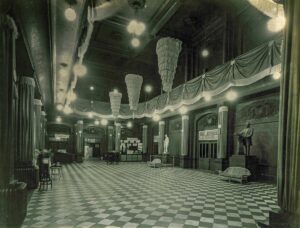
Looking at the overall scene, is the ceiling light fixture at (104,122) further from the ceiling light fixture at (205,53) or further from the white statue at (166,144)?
the ceiling light fixture at (205,53)

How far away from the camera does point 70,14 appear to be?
3418 millimetres

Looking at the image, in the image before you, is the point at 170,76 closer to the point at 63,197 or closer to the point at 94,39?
the point at 63,197

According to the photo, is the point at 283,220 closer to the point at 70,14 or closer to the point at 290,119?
the point at 290,119

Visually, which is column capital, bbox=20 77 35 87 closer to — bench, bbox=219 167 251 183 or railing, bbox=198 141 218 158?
bench, bbox=219 167 251 183

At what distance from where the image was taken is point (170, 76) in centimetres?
630

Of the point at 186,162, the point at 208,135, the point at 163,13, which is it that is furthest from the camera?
the point at 186,162

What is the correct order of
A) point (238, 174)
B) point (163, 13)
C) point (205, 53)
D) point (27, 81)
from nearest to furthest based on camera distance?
point (27, 81) < point (163, 13) < point (238, 174) < point (205, 53)

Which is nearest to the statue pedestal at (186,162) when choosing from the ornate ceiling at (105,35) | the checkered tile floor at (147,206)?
the ornate ceiling at (105,35)

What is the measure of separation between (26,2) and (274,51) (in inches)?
268

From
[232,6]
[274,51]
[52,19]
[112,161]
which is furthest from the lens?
[112,161]

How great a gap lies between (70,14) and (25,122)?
427cm

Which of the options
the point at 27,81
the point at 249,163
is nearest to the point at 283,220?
the point at 27,81

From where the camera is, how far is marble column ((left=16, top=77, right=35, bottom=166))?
6387mm

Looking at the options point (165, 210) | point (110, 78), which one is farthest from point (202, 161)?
point (110, 78)
